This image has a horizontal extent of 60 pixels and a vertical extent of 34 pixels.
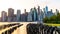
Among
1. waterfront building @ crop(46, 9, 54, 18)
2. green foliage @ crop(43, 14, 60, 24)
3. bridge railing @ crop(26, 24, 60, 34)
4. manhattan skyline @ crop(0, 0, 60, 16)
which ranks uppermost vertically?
manhattan skyline @ crop(0, 0, 60, 16)

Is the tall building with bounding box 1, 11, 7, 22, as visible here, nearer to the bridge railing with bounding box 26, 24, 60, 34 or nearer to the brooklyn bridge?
the brooklyn bridge

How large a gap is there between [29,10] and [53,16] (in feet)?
1.56

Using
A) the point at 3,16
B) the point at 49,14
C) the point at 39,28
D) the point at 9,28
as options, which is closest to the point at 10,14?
the point at 3,16

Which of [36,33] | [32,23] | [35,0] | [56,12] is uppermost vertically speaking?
[35,0]

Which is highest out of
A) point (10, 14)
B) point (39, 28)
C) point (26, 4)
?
point (26, 4)

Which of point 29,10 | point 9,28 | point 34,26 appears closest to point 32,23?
point 34,26

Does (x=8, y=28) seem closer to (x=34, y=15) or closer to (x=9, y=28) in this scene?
(x=9, y=28)

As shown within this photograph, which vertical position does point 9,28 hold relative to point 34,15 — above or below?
below

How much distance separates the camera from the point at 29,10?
309cm

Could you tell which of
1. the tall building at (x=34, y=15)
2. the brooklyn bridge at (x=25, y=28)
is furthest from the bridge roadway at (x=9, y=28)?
the tall building at (x=34, y=15)

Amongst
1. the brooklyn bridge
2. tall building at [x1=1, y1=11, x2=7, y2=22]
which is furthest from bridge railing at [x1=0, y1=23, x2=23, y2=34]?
tall building at [x1=1, y1=11, x2=7, y2=22]

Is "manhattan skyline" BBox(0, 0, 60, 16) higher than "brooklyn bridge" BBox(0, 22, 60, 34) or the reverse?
higher

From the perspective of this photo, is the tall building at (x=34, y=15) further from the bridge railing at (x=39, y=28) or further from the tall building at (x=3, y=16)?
the tall building at (x=3, y=16)

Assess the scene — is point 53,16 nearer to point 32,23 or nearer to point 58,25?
point 58,25
